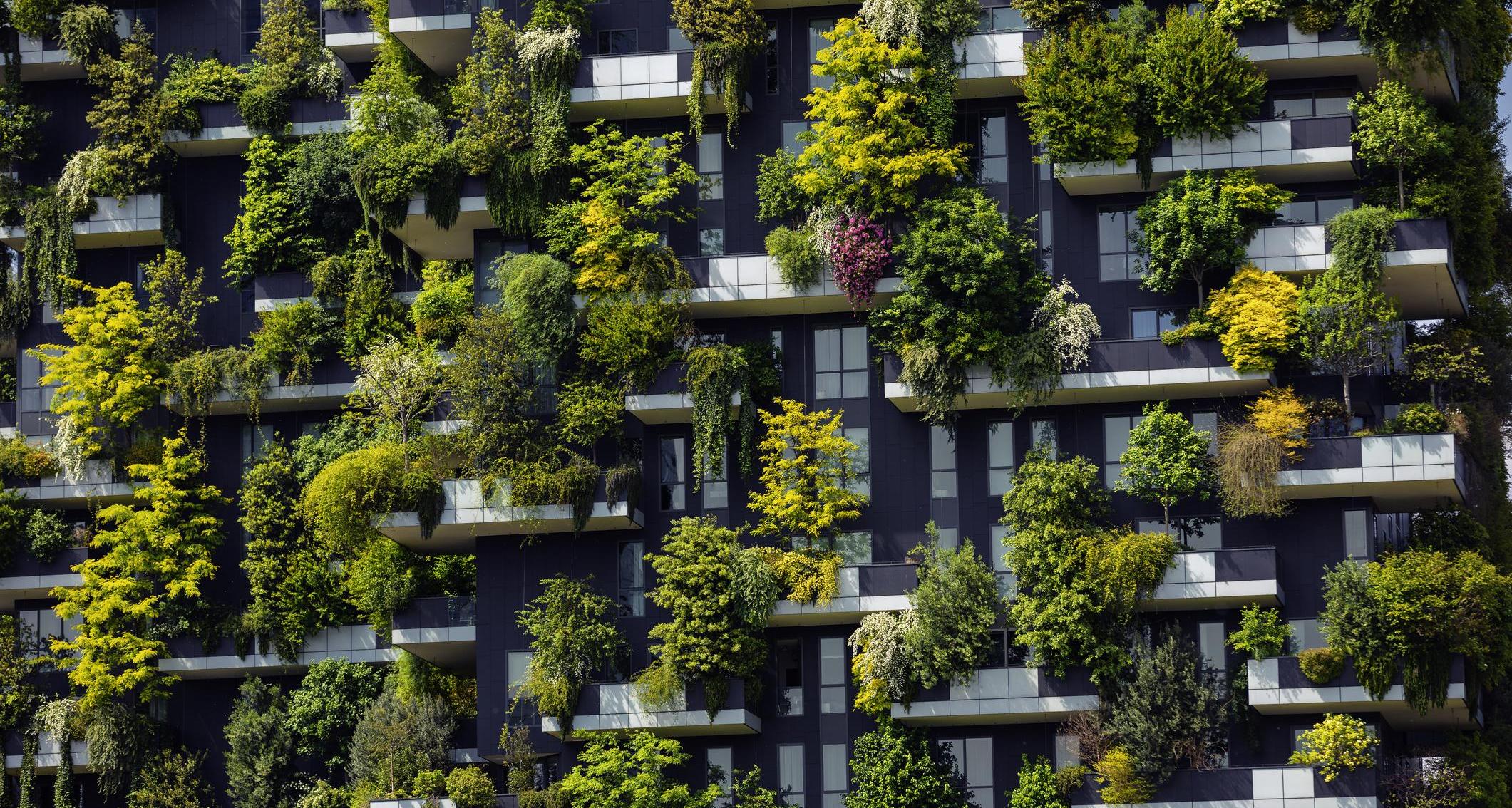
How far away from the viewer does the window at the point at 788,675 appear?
3123 inches

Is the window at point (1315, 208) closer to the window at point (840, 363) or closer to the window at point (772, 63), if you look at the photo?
the window at point (840, 363)

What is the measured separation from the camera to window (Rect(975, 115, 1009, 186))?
80875mm

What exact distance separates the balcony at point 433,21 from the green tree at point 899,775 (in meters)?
22.8

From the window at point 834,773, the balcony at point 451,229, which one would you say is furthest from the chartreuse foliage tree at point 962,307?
the balcony at point 451,229

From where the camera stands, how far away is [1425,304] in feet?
265

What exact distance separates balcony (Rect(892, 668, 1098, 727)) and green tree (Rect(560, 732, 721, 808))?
5927 mm

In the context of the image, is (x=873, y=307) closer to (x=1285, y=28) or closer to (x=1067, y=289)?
(x=1067, y=289)

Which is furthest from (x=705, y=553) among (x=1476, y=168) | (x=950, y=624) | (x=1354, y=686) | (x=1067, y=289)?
(x=1476, y=168)

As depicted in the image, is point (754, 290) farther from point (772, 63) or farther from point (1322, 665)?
point (1322, 665)

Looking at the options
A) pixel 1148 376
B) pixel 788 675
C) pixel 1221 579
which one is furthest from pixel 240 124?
pixel 1221 579

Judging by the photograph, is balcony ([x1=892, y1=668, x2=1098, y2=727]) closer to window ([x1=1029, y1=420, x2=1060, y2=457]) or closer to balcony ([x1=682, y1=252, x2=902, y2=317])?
window ([x1=1029, y1=420, x2=1060, y2=457])

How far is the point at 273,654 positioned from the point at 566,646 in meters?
10.1

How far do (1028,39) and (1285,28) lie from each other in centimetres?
672

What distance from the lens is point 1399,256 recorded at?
254ft
